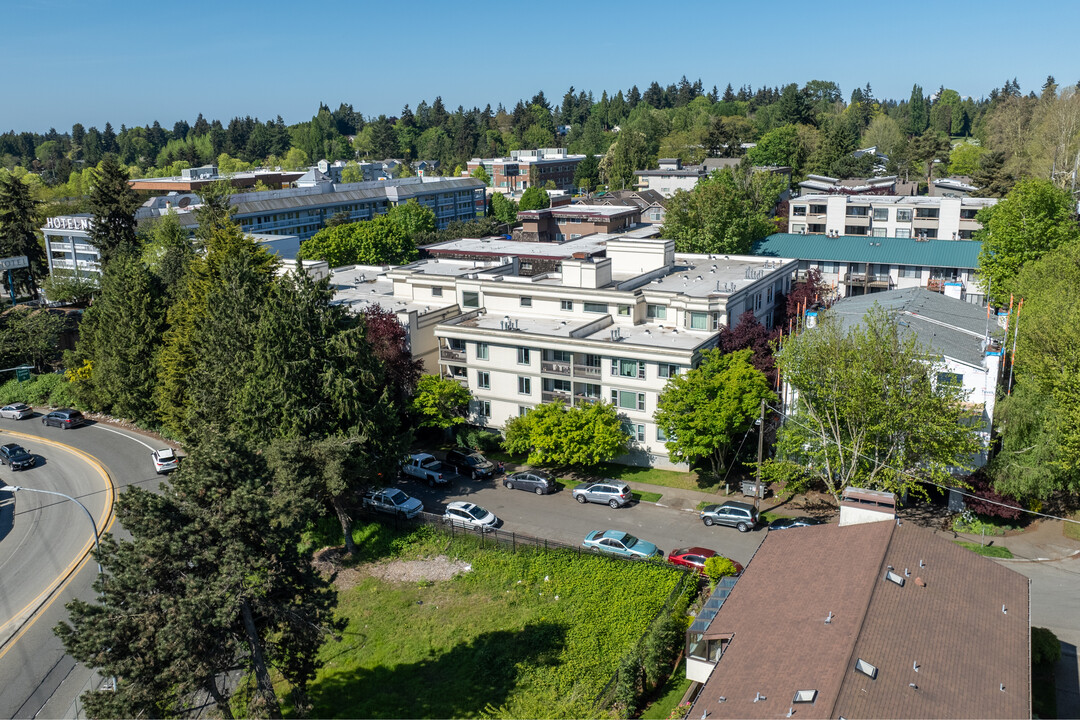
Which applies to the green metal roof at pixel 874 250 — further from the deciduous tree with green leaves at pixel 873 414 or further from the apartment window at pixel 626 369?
the deciduous tree with green leaves at pixel 873 414

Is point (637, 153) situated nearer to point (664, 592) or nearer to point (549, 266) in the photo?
point (549, 266)

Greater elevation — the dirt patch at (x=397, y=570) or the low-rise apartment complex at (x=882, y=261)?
the low-rise apartment complex at (x=882, y=261)

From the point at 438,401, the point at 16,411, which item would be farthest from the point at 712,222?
the point at 16,411

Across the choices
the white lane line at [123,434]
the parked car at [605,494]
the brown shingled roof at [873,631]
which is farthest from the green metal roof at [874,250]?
the white lane line at [123,434]

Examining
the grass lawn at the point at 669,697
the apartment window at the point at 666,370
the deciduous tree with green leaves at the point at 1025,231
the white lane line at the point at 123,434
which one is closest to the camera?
the grass lawn at the point at 669,697

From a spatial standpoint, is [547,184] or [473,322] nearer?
[473,322]

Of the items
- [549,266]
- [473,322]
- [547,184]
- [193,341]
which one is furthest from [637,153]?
[193,341]
